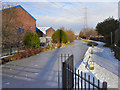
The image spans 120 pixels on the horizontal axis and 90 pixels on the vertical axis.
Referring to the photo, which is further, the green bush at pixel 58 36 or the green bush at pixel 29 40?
the green bush at pixel 58 36

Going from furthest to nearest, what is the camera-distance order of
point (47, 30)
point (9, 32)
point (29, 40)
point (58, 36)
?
point (47, 30), point (58, 36), point (29, 40), point (9, 32)

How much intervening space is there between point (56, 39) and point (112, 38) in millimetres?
11886

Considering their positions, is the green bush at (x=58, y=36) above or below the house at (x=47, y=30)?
below

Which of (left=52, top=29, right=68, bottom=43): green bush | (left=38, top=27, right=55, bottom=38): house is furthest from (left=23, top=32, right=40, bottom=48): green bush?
(left=38, top=27, right=55, bottom=38): house

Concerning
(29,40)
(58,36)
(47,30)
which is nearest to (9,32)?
(29,40)

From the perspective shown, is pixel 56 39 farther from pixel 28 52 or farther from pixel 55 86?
pixel 55 86

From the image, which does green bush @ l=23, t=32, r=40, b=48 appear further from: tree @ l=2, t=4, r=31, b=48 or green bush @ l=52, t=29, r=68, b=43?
green bush @ l=52, t=29, r=68, b=43

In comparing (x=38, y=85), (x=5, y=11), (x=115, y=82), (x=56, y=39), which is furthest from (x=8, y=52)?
(x=56, y=39)

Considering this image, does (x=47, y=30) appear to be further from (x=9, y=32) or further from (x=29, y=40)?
(x=9, y=32)

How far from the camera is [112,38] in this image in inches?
842

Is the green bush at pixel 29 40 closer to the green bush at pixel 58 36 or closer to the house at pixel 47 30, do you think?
the green bush at pixel 58 36

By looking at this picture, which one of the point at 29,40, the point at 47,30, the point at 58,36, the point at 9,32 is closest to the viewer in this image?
the point at 9,32

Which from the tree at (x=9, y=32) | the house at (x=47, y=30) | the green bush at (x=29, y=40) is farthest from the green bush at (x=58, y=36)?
the house at (x=47, y=30)

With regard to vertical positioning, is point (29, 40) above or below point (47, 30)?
below
